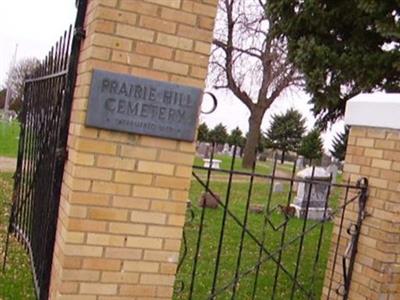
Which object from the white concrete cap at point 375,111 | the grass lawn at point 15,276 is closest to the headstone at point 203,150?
the grass lawn at point 15,276

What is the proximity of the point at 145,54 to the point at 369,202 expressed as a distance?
200cm

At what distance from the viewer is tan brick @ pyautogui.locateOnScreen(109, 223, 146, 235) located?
2.46 metres

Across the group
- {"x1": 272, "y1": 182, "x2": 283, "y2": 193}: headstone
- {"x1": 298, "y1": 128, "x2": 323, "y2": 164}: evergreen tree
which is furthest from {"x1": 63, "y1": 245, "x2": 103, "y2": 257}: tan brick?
{"x1": 298, "y1": 128, "x2": 323, "y2": 164}: evergreen tree

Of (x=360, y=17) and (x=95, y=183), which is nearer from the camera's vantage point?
(x=95, y=183)

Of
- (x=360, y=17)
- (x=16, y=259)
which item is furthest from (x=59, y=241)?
(x=360, y=17)

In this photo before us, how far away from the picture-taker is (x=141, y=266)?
2.53 meters

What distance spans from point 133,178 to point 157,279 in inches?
22.1

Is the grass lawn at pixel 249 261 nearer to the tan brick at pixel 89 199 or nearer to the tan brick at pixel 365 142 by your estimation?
the tan brick at pixel 365 142

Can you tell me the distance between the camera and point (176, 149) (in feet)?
8.35

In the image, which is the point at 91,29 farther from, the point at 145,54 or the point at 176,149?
the point at 176,149

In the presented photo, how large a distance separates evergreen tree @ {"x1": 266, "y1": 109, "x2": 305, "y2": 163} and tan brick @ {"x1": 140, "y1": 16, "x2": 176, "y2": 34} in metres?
32.2

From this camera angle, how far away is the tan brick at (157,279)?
2541 millimetres

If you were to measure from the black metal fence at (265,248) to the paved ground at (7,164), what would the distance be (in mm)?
4672

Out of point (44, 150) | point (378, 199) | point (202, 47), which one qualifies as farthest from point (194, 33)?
point (378, 199)
